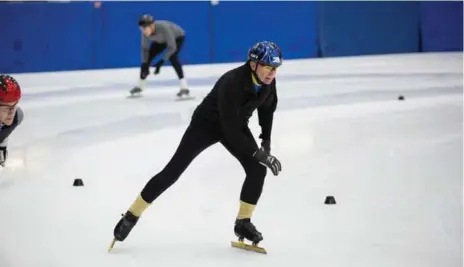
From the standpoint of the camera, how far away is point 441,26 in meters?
20.5

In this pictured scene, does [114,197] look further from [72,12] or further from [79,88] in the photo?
[72,12]

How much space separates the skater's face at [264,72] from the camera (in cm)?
475

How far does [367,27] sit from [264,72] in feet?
52.8

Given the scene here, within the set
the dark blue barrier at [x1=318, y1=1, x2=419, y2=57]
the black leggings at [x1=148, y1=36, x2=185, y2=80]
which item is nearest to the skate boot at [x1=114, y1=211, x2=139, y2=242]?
the black leggings at [x1=148, y1=36, x2=185, y2=80]

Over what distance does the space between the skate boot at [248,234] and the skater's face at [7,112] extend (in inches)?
60.4

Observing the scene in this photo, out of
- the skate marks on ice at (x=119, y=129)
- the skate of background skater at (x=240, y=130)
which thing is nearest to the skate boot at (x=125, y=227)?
the skate of background skater at (x=240, y=130)

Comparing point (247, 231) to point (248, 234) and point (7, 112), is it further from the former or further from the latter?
point (7, 112)

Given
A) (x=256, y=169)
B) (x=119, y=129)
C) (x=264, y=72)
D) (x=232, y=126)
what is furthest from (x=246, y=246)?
(x=119, y=129)

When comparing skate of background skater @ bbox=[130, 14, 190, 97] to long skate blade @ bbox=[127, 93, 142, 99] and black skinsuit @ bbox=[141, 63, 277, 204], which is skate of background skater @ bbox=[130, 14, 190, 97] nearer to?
long skate blade @ bbox=[127, 93, 142, 99]

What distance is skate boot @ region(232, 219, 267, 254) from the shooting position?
521 centimetres

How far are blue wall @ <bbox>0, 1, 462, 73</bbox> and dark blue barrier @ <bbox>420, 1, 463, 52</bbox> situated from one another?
23 millimetres

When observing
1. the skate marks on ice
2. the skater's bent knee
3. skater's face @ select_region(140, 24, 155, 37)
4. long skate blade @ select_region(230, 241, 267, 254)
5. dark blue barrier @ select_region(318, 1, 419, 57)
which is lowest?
dark blue barrier @ select_region(318, 1, 419, 57)

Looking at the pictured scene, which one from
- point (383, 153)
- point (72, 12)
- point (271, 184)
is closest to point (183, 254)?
point (271, 184)

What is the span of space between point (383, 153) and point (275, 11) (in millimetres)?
11645
